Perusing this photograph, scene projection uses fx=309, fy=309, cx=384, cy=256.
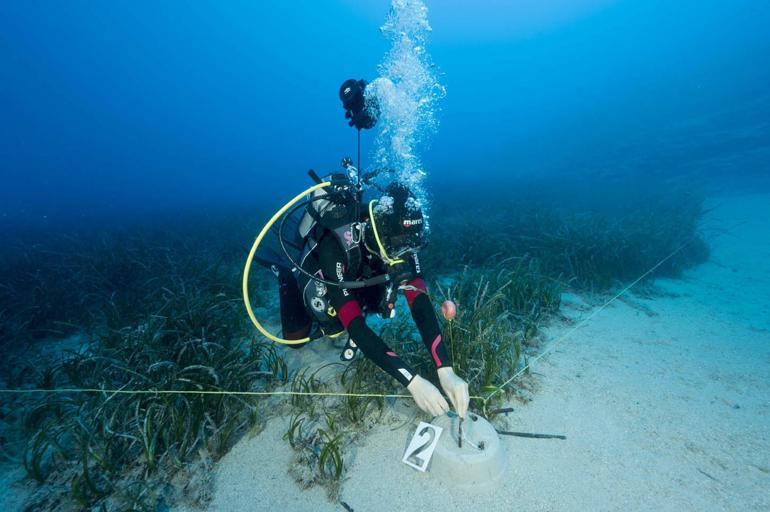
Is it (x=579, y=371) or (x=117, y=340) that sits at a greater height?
(x=117, y=340)

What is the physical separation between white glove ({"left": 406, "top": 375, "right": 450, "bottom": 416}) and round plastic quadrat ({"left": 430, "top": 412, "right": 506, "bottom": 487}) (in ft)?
0.54

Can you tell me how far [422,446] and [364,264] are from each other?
1.64 metres

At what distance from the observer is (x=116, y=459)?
2.46 metres

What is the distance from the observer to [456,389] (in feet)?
7.96

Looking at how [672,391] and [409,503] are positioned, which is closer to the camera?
[409,503]

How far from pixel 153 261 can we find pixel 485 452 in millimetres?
6968

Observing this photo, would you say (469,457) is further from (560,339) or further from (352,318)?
(560,339)

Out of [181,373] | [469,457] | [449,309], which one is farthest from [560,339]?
[181,373]

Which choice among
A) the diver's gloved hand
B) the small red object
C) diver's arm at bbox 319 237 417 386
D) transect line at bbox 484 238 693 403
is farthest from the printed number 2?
the small red object

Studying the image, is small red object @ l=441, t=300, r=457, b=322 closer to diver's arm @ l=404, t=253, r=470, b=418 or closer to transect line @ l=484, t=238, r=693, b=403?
diver's arm @ l=404, t=253, r=470, b=418

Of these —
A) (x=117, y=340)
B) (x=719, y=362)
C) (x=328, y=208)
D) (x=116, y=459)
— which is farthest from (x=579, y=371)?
(x=117, y=340)

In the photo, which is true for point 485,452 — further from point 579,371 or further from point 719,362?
point 719,362

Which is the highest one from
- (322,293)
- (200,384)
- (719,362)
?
(322,293)

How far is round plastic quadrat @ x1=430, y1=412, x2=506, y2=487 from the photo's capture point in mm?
2223
